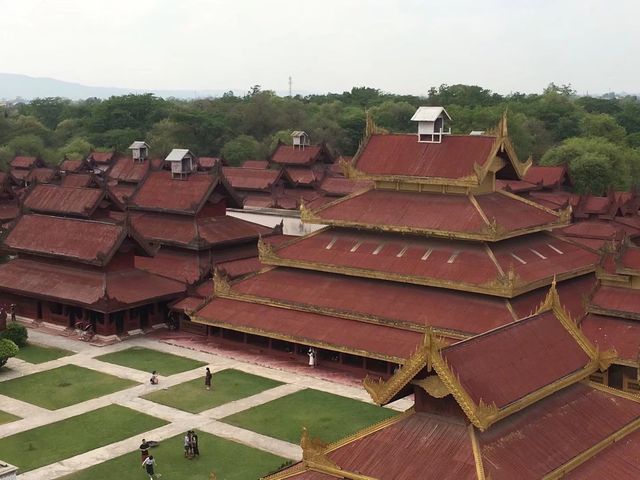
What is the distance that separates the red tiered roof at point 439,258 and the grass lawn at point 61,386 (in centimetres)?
1092

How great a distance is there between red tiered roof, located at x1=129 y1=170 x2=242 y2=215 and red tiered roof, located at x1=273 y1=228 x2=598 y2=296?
427 inches

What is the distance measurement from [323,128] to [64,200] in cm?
8701

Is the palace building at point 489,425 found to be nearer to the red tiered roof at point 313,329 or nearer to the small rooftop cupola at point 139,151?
the red tiered roof at point 313,329

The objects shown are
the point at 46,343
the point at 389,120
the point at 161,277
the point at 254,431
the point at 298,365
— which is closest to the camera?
the point at 254,431

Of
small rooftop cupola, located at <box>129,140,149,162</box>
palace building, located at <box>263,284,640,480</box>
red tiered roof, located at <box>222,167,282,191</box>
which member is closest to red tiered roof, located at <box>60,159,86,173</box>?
small rooftop cupola, located at <box>129,140,149,162</box>

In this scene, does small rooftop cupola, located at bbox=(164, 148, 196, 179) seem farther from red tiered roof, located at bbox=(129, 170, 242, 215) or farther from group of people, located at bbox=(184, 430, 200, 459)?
group of people, located at bbox=(184, 430, 200, 459)

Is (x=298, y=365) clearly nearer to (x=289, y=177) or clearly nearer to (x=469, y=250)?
(x=469, y=250)

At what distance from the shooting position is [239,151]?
123 meters

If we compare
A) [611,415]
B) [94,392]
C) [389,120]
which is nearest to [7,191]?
Answer: [94,392]

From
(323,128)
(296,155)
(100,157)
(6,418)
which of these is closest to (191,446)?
(6,418)

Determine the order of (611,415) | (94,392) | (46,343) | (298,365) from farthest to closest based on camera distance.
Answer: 1. (46,343)
2. (298,365)
3. (94,392)
4. (611,415)

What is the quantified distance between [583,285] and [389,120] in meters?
111

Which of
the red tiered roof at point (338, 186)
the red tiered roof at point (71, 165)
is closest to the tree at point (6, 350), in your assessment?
the red tiered roof at point (338, 186)

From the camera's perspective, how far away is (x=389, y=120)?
15025cm
